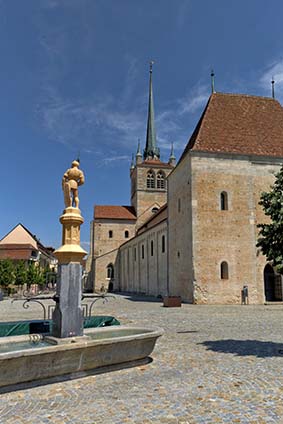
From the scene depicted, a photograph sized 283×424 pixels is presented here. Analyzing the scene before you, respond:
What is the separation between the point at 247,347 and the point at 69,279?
483 centimetres

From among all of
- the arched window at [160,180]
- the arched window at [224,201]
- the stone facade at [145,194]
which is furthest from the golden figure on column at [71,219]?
the arched window at [160,180]

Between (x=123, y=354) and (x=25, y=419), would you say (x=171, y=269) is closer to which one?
(x=123, y=354)

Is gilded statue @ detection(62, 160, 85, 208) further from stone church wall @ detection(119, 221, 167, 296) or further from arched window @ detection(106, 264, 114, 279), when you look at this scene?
arched window @ detection(106, 264, 114, 279)

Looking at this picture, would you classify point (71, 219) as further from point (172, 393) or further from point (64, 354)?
point (172, 393)

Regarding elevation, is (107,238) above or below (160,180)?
below

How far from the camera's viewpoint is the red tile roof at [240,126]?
83.1 feet

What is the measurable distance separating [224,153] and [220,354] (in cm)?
1881

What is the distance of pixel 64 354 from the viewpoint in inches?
232

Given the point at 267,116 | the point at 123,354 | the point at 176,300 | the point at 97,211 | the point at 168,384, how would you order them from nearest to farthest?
the point at 168,384 < the point at 123,354 < the point at 176,300 < the point at 267,116 < the point at 97,211

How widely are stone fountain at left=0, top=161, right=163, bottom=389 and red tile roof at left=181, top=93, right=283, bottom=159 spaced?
18.0 meters

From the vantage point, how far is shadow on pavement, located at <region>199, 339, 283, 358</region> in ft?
26.2

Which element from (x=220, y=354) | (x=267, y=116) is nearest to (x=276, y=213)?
(x=220, y=354)

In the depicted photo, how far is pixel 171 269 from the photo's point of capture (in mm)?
28438

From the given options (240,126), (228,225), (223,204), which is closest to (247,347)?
(228,225)
